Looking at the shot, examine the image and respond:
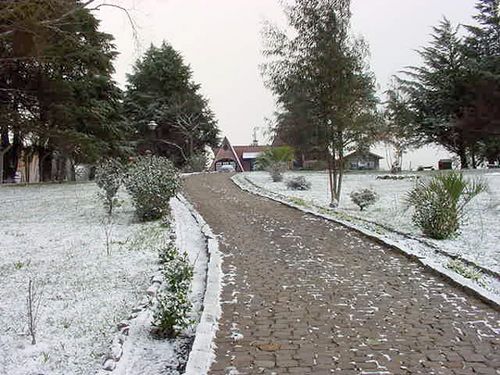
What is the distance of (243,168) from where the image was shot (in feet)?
178

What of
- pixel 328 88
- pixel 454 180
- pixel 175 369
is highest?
pixel 328 88

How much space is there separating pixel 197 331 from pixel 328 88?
9732 mm

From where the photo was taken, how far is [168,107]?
40781 mm

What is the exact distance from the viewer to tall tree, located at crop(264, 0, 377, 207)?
12.5 m

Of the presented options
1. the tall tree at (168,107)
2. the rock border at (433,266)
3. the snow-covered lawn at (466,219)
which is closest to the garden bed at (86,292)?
the rock border at (433,266)

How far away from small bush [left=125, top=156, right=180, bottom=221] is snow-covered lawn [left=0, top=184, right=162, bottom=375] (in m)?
0.41

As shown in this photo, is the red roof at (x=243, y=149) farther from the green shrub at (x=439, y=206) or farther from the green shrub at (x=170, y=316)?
the green shrub at (x=170, y=316)

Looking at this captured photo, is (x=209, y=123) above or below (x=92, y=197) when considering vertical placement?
above

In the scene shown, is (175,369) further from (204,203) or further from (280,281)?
(204,203)

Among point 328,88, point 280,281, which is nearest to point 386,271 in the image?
point 280,281

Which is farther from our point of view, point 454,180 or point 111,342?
point 454,180

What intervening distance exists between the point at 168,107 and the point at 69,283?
120 ft

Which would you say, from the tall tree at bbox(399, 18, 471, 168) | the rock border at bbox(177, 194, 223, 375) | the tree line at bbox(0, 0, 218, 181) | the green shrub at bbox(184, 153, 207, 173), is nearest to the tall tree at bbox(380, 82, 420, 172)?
the tall tree at bbox(399, 18, 471, 168)

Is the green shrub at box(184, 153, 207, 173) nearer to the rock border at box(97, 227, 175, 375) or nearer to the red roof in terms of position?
the red roof
